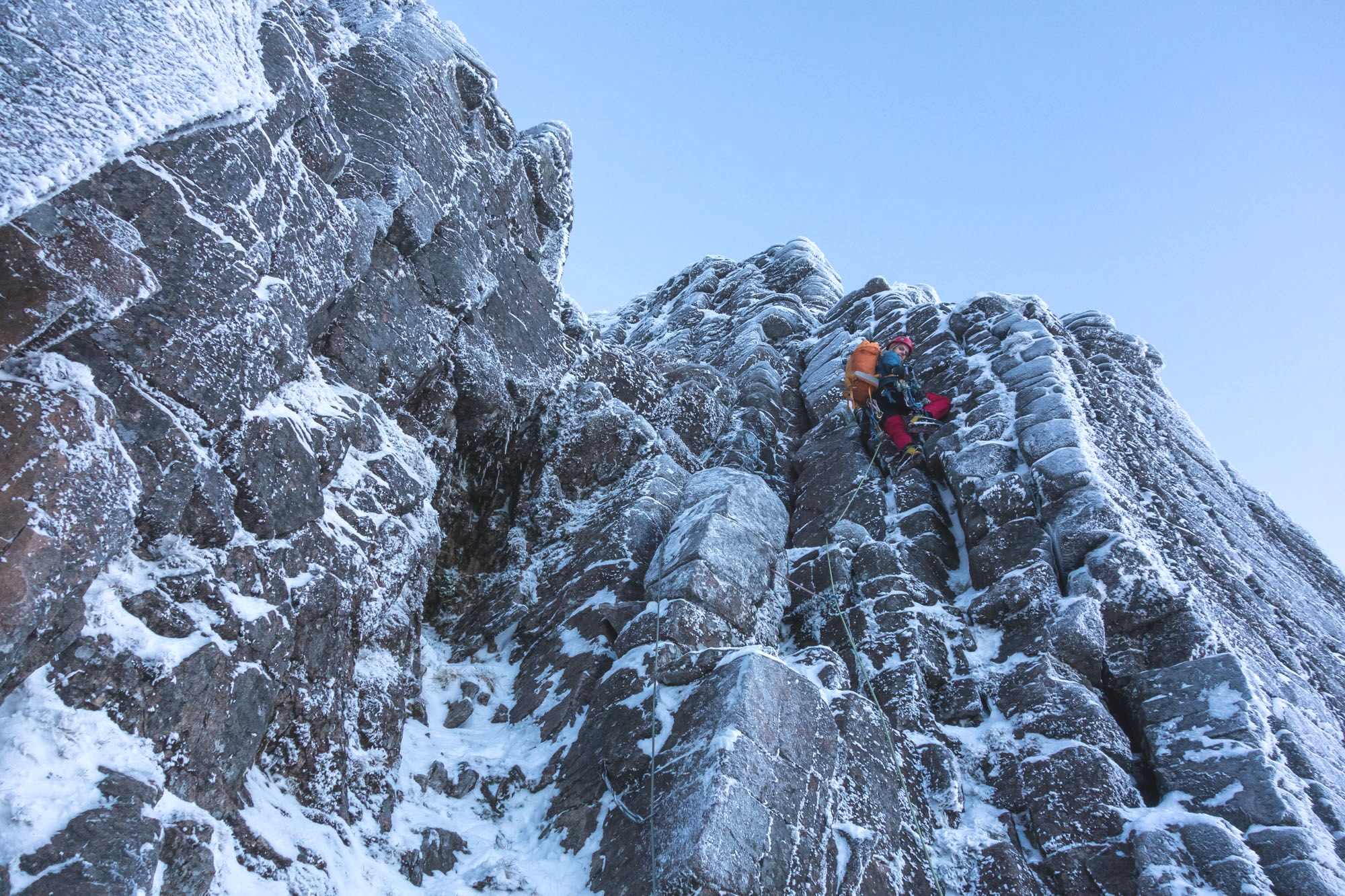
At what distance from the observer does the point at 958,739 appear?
861 cm

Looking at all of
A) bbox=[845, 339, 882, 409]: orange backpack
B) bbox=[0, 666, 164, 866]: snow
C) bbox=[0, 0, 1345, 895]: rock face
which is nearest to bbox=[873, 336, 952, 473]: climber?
bbox=[845, 339, 882, 409]: orange backpack

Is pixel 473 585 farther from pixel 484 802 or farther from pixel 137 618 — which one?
pixel 137 618


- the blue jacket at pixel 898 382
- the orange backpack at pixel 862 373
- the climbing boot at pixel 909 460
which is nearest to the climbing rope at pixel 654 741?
the climbing boot at pixel 909 460

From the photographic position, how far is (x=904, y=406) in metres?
14.0

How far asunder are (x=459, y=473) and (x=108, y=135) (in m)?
7.21

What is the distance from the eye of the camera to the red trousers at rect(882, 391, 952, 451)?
44.2 ft

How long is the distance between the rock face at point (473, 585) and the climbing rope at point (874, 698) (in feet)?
0.24

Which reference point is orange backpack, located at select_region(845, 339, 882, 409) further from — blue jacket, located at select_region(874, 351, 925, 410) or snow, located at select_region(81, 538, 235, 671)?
snow, located at select_region(81, 538, 235, 671)

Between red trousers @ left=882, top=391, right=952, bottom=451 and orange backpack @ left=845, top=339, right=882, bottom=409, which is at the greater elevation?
orange backpack @ left=845, top=339, right=882, bottom=409

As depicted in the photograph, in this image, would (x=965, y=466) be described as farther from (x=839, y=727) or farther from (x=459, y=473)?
(x=459, y=473)

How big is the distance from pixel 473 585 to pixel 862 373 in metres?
8.40

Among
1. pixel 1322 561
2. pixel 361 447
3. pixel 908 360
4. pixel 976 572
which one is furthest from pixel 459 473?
pixel 1322 561

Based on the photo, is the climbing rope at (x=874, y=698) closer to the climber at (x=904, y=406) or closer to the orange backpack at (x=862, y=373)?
the climber at (x=904, y=406)

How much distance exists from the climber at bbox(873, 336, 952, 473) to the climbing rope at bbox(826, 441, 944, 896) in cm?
90
